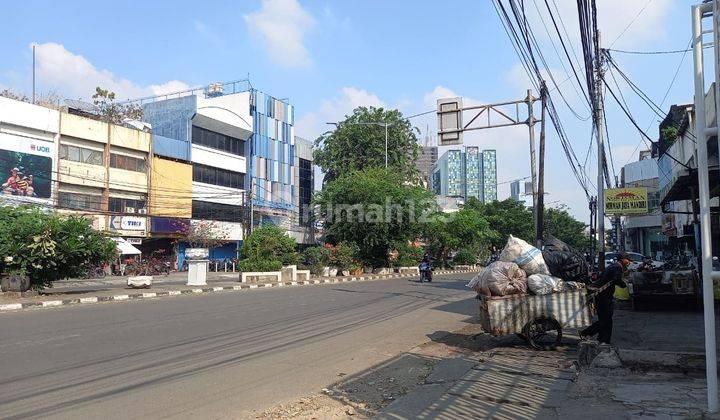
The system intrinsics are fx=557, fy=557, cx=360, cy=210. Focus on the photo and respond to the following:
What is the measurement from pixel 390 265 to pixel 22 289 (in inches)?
1191

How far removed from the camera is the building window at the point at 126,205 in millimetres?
39719

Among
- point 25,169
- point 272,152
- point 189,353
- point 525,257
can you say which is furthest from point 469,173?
point 189,353

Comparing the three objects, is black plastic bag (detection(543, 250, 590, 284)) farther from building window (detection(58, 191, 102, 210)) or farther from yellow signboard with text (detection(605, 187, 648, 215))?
building window (detection(58, 191, 102, 210))

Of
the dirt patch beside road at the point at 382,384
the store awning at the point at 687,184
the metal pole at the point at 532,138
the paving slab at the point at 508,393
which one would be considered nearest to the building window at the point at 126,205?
the metal pole at the point at 532,138

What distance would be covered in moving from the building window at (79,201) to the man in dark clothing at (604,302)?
3418cm

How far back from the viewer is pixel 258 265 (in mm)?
32625

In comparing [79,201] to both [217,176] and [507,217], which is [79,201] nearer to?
[217,176]

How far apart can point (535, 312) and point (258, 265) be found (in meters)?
24.9

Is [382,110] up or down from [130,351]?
up

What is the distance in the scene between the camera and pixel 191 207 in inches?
1815

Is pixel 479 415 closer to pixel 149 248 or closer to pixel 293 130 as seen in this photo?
pixel 149 248

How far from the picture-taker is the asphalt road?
612 cm

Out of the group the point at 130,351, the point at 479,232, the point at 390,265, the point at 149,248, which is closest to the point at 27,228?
the point at 130,351

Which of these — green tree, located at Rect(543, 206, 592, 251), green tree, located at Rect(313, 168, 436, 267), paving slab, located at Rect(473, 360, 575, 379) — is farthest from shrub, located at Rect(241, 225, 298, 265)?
green tree, located at Rect(543, 206, 592, 251)
